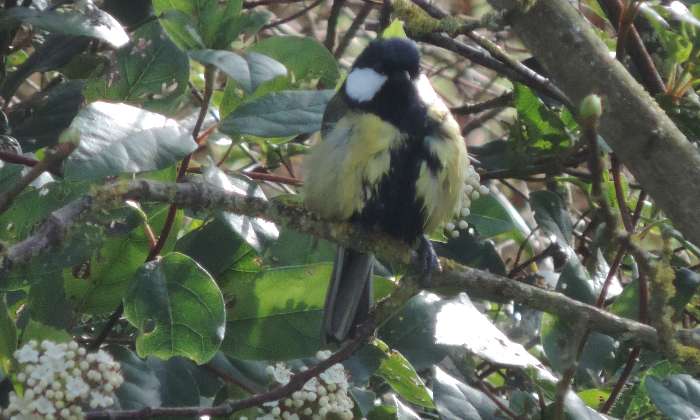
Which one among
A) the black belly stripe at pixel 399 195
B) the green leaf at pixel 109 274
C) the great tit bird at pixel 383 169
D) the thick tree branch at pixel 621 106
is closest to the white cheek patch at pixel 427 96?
the great tit bird at pixel 383 169

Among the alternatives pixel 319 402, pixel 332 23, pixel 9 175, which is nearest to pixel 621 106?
pixel 319 402

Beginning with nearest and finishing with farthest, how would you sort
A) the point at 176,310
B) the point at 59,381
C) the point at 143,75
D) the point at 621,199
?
1. the point at 59,381
2. the point at 176,310
3. the point at 621,199
4. the point at 143,75

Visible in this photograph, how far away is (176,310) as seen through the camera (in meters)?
1.34

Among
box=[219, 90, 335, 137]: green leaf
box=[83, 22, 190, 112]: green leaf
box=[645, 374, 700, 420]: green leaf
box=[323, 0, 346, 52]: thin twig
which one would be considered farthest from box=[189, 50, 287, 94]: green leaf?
box=[323, 0, 346, 52]: thin twig

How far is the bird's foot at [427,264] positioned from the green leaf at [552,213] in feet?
1.14

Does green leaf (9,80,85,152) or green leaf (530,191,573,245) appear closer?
green leaf (9,80,85,152)

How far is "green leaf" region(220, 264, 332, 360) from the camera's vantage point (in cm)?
144

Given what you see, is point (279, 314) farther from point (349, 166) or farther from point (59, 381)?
point (59, 381)

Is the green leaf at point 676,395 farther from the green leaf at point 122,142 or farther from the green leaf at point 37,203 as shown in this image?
the green leaf at point 37,203

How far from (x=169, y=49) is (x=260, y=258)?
0.38 meters

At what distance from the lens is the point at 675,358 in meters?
1.28

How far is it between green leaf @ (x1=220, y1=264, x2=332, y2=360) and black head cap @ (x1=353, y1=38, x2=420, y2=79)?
1.59 ft

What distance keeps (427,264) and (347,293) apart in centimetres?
28

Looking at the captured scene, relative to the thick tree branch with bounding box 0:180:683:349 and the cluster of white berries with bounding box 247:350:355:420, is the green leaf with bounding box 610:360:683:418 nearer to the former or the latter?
the thick tree branch with bounding box 0:180:683:349
